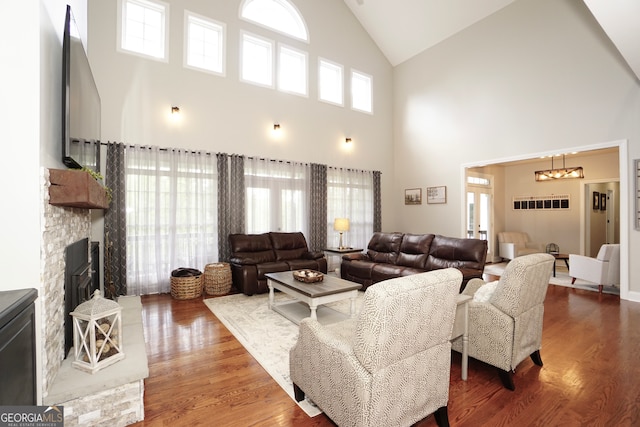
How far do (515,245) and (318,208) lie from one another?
17.2ft

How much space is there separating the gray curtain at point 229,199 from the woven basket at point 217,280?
59 cm

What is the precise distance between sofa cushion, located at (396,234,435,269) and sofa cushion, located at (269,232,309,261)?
1.75m

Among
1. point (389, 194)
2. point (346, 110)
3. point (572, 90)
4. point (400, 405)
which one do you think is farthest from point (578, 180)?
point (400, 405)

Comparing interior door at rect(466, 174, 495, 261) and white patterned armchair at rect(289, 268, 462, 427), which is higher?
interior door at rect(466, 174, 495, 261)

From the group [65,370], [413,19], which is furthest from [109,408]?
[413,19]

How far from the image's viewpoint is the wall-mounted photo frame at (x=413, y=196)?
23.5 feet

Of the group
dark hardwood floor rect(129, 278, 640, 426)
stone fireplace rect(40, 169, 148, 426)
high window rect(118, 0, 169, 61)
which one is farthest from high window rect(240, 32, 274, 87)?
dark hardwood floor rect(129, 278, 640, 426)

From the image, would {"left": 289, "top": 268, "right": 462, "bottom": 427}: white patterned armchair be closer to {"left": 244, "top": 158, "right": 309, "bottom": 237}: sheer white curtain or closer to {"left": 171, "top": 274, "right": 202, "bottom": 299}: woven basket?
{"left": 171, "top": 274, "right": 202, "bottom": 299}: woven basket

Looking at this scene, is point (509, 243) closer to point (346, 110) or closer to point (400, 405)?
point (346, 110)

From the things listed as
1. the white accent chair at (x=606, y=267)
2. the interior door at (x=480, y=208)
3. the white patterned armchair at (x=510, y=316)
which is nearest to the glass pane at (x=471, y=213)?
the interior door at (x=480, y=208)

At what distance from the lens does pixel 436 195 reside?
22.4ft

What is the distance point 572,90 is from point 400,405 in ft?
19.0

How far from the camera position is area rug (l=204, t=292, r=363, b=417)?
2.40 metres

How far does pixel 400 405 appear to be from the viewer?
5.01ft
